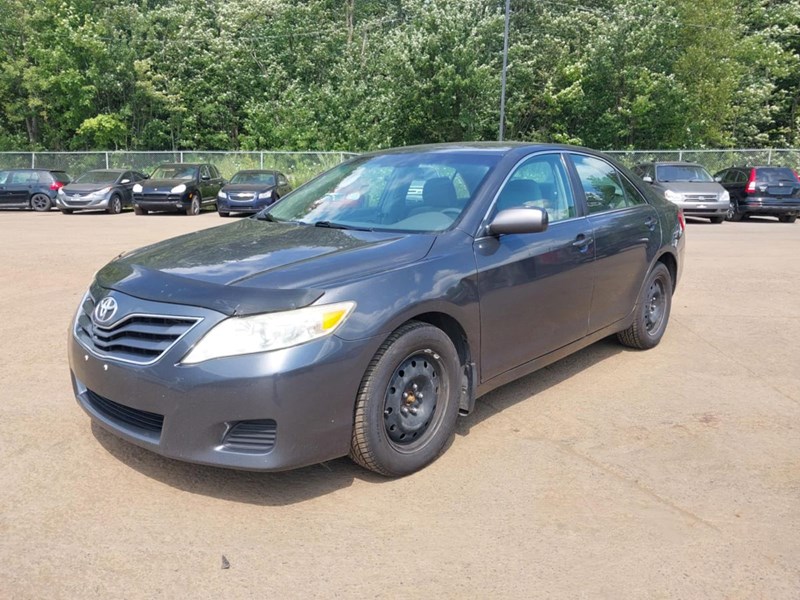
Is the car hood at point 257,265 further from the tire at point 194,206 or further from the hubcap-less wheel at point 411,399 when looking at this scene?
the tire at point 194,206

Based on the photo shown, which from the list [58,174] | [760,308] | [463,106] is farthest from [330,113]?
[760,308]

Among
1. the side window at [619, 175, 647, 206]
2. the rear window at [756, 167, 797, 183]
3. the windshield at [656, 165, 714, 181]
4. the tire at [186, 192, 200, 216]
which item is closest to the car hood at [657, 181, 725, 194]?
the windshield at [656, 165, 714, 181]

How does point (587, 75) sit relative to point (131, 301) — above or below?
above

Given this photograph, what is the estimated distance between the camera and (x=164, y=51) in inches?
1489

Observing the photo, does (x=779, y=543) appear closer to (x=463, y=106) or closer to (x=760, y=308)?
(x=760, y=308)

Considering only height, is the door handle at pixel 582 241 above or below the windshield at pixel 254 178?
above

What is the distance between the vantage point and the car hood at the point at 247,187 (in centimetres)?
2203

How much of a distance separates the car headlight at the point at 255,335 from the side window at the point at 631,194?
11.1 ft

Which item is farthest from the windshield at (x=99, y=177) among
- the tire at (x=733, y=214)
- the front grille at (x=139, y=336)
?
the front grille at (x=139, y=336)

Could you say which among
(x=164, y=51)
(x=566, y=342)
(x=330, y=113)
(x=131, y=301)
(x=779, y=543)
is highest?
(x=164, y=51)

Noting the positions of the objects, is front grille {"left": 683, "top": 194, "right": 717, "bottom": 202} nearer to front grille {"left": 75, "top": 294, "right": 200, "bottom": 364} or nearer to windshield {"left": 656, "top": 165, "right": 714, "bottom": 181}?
windshield {"left": 656, "top": 165, "right": 714, "bottom": 181}

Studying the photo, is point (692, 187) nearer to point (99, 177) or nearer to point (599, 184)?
point (599, 184)

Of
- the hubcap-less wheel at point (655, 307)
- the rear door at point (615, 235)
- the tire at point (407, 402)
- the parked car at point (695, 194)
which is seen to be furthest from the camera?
the parked car at point (695, 194)

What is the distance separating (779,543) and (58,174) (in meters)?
26.0
